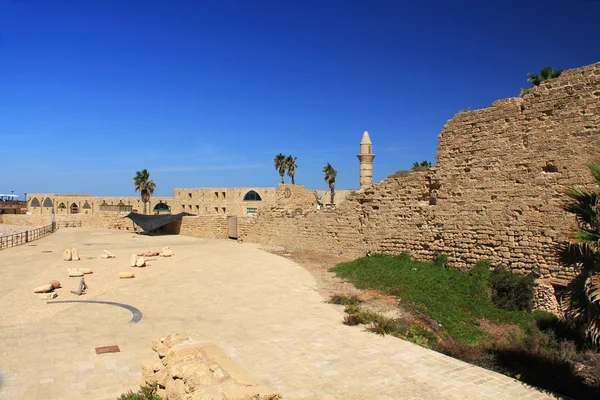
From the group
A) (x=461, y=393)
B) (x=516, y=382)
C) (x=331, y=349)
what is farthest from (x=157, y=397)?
(x=516, y=382)

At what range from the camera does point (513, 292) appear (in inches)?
406

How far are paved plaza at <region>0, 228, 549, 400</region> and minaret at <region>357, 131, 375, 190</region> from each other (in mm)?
6668

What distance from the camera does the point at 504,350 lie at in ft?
26.2

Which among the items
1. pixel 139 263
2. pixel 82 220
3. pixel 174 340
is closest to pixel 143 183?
pixel 82 220

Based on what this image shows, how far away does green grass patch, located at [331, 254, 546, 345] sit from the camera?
932cm

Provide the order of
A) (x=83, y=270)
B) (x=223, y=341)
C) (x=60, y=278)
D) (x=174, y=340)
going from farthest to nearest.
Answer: (x=83, y=270), (x=60, y=278), (x=223, y=341), (x=174, y=340)

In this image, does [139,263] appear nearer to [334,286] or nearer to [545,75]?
[334,286]

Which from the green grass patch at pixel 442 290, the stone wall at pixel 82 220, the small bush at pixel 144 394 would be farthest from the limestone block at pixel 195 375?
the stone wall at pixel 82 220

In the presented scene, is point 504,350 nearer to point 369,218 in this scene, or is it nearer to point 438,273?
point 438,273

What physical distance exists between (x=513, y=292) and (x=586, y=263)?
5140 millimetres

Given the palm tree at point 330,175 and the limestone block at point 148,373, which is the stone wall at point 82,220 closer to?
the palm tree at point 330,175

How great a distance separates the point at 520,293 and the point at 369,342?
5172 mm

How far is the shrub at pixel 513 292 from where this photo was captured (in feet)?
33.3

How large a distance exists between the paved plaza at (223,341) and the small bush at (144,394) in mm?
328
